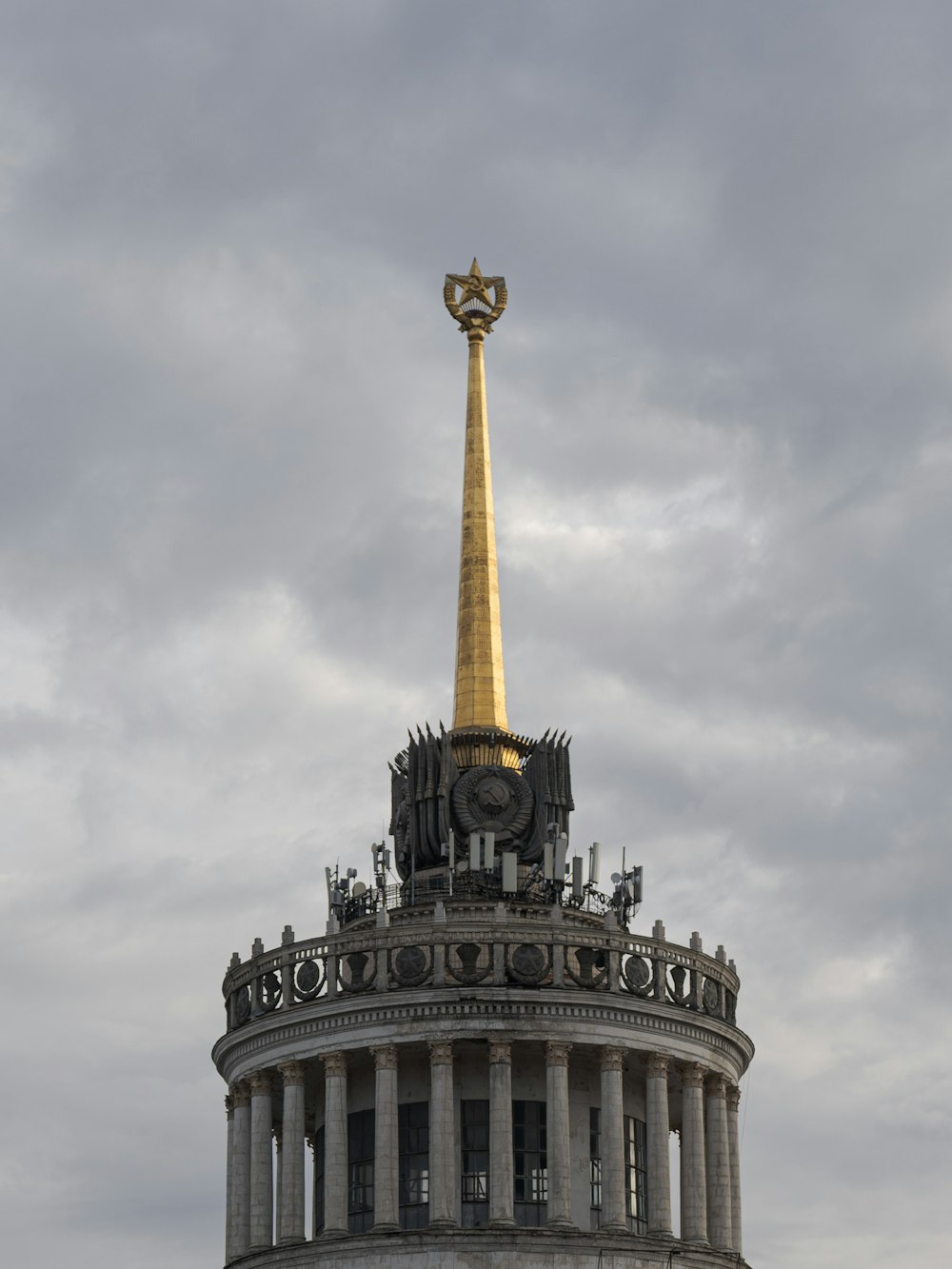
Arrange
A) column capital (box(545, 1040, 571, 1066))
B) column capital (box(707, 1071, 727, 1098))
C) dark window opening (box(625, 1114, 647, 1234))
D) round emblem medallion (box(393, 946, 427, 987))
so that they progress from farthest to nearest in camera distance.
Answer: column capital (box(707, 1071, 727, 1098)) → dark window opening (box(625, 1114, 647, 1234)) → round emblem medallion (box(393, 946, 427, 987)) → column capital (box(545, 1040, 571, 1066))

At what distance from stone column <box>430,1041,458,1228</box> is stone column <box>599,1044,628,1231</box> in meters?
5.18

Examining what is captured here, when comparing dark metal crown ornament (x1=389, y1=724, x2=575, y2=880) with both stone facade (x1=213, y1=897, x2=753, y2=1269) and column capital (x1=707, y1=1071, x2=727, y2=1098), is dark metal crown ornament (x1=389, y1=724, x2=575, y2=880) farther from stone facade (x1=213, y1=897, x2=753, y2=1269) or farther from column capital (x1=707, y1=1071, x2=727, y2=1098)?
column capital (x1=707, y1=1071, x2=727, y2=1098)

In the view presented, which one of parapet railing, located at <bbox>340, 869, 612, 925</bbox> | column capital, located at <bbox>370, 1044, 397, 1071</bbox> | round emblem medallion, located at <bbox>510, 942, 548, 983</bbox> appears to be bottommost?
column capital, located at <bbox>370, 1044, 397, 1071</bbox>

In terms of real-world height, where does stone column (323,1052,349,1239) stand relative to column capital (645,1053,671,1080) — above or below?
A: below

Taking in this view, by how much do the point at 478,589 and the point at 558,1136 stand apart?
27431 mm

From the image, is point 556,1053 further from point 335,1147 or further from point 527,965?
point 335,1147

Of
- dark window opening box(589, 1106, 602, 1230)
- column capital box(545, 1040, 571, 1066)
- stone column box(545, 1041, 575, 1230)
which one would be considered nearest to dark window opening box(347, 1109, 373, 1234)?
stone column box(545, 1041, 575, 1230)

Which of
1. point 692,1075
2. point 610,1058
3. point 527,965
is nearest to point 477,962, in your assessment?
point 527,965

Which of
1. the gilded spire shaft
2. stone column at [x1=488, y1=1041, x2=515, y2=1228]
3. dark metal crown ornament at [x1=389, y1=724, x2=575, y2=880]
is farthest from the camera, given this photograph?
the gilded spire shaft

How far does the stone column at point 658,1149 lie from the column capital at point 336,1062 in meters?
10.7

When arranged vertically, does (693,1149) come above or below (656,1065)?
below

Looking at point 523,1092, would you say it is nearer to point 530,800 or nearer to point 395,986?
point 395,986

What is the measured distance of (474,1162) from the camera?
296ft

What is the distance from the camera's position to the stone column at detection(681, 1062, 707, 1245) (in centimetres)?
9325
